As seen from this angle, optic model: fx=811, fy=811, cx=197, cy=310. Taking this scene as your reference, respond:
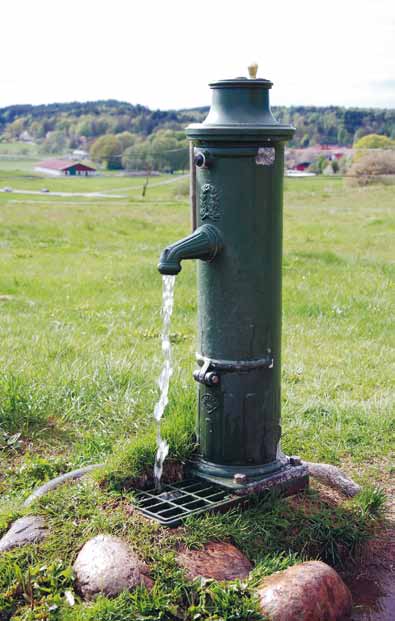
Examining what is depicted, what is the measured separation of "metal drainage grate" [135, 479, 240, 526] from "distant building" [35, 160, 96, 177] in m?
19.4

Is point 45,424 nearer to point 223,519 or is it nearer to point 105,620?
point 223,519

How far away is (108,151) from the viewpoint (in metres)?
19.2

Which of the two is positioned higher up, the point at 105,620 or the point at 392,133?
the point at 392,133

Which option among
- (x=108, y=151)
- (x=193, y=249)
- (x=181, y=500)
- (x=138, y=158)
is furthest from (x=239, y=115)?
(x=108, y=151)

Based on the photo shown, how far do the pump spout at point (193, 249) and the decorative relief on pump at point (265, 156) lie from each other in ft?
1.05

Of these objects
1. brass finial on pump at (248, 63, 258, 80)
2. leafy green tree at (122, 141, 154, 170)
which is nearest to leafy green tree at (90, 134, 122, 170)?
leafy green tree at (122, 141, 154, 170)

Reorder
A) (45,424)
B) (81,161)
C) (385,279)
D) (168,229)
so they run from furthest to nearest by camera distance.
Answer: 1. (81,161)
2. (168,229)
3. (385,279)
4. (45,424)

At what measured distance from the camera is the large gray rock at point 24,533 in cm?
294

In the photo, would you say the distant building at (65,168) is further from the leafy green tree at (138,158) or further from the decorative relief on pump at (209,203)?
the decorative relief on pump at (209,203)

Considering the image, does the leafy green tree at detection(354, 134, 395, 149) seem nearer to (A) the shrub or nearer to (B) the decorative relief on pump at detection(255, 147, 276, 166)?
(A) the shrub

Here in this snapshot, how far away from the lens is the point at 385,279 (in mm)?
9078

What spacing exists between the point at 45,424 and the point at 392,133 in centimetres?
1790

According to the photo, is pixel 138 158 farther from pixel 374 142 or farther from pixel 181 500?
pixel 181 500

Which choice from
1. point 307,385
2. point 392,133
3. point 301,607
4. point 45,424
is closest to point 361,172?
point 392,133
